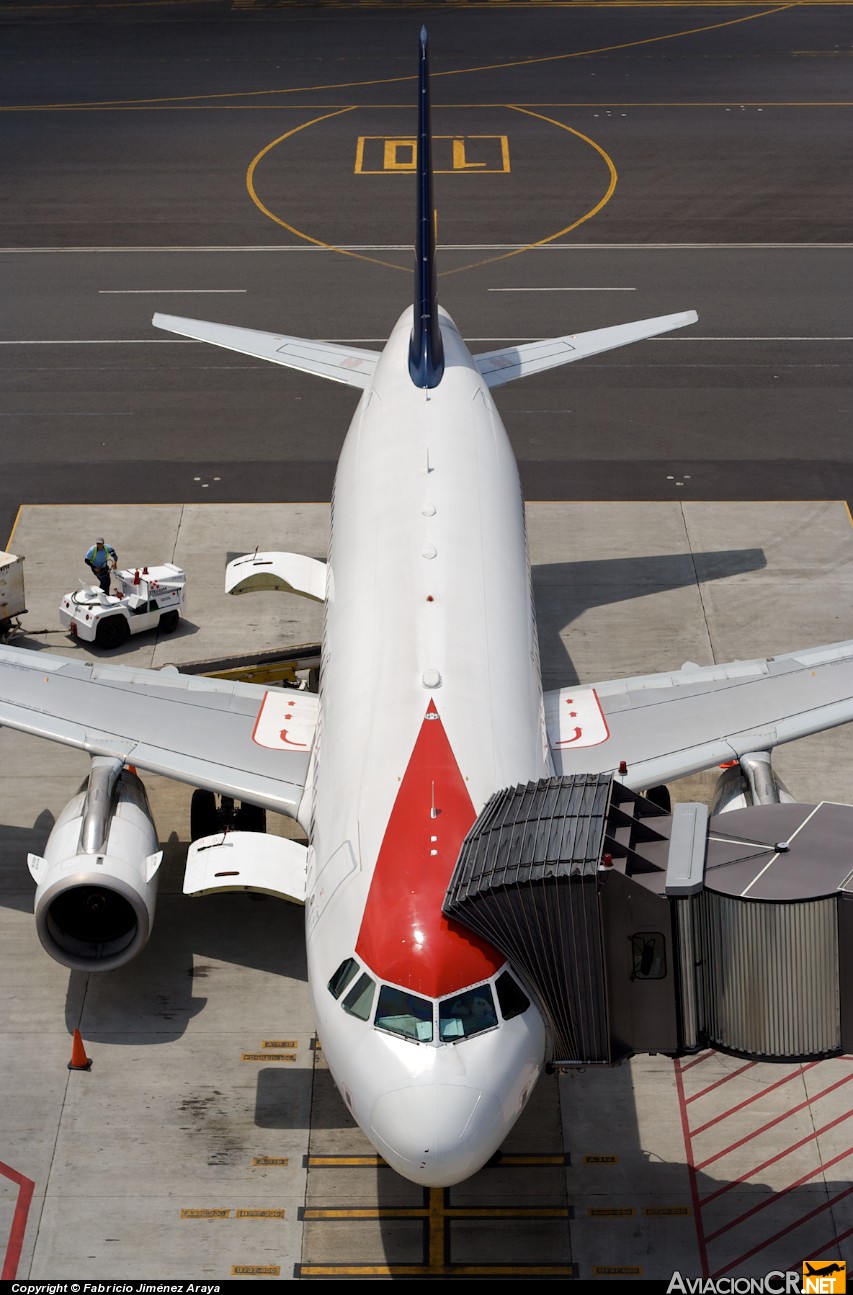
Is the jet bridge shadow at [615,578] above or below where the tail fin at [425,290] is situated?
below

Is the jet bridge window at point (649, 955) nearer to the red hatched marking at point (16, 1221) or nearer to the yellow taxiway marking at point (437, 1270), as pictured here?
the yellow taxiway marking at point (437, 1270)

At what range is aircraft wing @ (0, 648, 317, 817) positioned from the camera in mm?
27859

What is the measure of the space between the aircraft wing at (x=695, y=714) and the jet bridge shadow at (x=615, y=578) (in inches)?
281

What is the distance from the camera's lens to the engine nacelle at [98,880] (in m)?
25.9

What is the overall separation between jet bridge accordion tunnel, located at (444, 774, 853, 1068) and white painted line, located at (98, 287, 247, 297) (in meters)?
37.9

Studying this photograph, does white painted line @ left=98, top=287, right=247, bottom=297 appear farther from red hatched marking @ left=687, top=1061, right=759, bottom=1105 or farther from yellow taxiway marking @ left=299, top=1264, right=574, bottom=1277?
yellow taxiway marking @ left=299, top=1264, right=574, bottom=1277

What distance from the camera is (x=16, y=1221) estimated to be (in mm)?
23062

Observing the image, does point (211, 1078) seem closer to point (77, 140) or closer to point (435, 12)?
point (77, 140)

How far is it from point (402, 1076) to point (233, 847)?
7.24 m

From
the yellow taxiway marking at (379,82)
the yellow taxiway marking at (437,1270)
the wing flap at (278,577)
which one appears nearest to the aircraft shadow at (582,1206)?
the yellow taxiway marking at (437,1270)

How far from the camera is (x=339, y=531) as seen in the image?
3183cm

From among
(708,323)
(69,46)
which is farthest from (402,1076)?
(69,46)

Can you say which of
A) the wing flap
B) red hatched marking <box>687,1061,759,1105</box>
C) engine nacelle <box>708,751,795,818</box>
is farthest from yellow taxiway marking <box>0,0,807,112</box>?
red hatched marking <box>687,1061,759,1105</box>

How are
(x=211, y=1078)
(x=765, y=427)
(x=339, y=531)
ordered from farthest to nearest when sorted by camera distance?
(x=765, y=427) < (x=339, y=531) < (x=211, y=1078)
